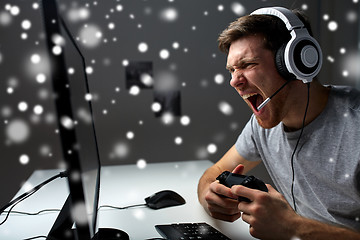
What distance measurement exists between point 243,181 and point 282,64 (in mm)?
360

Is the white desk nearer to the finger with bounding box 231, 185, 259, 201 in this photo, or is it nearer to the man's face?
the finger with bounding box 231, 185, 259, 201

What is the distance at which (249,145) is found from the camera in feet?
4.12

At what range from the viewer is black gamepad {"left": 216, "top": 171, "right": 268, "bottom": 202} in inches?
31.3

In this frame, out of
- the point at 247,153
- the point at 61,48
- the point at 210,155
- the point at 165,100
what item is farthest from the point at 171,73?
the point at 61,48

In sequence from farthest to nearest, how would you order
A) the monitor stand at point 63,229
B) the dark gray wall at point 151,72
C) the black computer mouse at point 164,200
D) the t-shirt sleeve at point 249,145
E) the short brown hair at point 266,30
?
the dark gray wall at point 151,72, the t-shirt sleeve at point 249,145, the black computer mouse at point 164,200, the short brown hair at point 266,30, the monitor stand at point 63,229

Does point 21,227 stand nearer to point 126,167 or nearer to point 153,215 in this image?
point 153,215

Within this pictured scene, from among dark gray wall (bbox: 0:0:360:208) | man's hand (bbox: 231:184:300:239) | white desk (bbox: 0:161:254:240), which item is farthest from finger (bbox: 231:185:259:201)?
dark gray wall (bbox: 0:0:360:208)

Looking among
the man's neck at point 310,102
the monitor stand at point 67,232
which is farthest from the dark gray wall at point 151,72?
the monitor stand at point 67,232

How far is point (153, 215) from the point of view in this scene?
3.35 feet

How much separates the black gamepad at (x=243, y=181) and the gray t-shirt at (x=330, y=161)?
26cm

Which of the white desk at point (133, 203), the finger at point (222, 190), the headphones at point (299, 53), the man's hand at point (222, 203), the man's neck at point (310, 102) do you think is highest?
the headphones at point (299, 53)

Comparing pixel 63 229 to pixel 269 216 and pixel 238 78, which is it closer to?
pixel 269 216

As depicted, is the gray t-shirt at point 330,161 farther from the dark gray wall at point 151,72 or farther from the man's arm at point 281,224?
the dark gray wall at point 151,72

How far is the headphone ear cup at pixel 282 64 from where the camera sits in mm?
954
